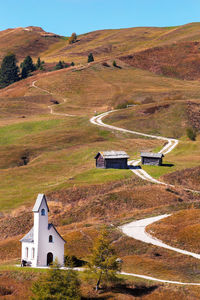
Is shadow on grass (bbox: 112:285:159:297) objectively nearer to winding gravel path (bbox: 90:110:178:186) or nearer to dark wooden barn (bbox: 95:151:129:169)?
winding gravel path (bbox: 90:110:178:186)

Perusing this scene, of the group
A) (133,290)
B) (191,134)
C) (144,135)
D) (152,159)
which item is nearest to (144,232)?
(133,290)

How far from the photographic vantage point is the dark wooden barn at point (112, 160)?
97.6 m

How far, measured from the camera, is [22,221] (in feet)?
247

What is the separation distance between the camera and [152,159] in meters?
100

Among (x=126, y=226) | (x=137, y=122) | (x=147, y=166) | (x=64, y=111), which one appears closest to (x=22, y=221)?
(x=126, y=226)

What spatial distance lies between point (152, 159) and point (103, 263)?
58758 mm

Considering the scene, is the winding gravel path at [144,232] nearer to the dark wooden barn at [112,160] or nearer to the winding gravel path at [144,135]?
the winding gravel path at [144,135]

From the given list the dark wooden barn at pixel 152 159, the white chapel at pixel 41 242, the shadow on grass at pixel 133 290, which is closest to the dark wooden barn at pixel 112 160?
the dark wooden barn at pixel 152 159

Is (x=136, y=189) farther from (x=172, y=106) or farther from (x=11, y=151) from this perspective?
(x=172, y=106)

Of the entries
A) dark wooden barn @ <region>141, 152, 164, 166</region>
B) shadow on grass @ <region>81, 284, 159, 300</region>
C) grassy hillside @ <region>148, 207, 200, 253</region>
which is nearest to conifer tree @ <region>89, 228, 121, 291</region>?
shadow on grass @ <region>81, 284, 159, 300</region>

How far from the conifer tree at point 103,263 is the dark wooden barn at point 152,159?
5607 centimetres

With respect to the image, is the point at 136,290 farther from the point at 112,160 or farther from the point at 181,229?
the point at 112,160

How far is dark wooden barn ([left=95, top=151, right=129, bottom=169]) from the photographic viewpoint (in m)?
97.6

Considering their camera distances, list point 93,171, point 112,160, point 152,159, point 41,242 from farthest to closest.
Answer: point 152,159
point 112,160
point 93,171
point 41,242
